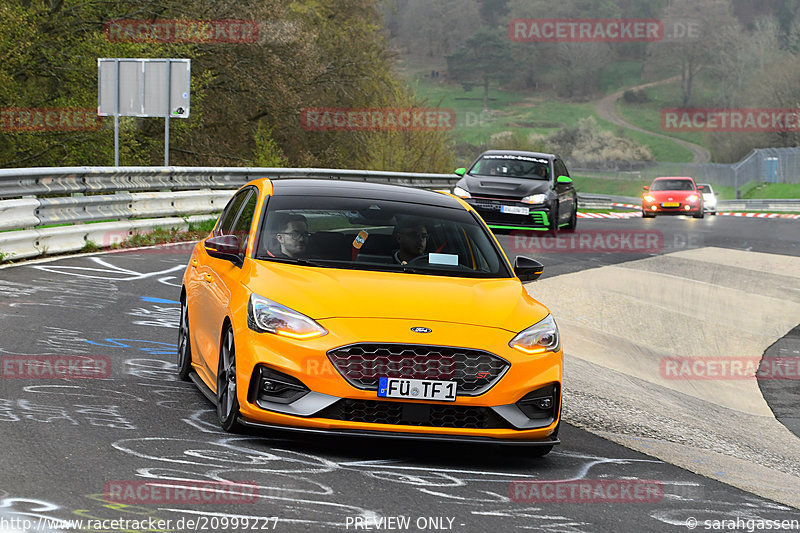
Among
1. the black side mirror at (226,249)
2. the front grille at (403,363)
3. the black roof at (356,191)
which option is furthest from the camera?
the black roof at (356,191)

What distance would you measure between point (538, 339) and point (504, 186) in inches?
627

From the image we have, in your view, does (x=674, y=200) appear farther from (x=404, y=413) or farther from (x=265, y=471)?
(x=265, y=471)

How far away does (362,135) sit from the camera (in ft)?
140

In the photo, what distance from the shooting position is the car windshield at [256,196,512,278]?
24.1 ft

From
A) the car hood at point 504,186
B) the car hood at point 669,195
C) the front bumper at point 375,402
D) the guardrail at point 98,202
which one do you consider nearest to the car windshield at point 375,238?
the front bumper at point 375,402

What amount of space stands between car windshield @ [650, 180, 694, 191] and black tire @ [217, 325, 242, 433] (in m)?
32.1

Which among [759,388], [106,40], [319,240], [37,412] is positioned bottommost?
[759,388]

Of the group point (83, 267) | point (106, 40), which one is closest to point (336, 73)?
point (106, 40)

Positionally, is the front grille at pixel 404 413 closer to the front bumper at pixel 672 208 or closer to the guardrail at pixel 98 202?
the guardrail at pixel 98 202

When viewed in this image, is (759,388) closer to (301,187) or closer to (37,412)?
(301,187)

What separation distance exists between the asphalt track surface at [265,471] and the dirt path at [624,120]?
130 m

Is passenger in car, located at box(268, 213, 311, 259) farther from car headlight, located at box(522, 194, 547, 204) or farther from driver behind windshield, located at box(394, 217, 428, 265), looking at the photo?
car headlight, located at box(522, 194, 547, 204)

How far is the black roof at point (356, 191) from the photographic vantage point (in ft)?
25.8

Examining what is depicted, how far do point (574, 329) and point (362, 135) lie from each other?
3026cm
